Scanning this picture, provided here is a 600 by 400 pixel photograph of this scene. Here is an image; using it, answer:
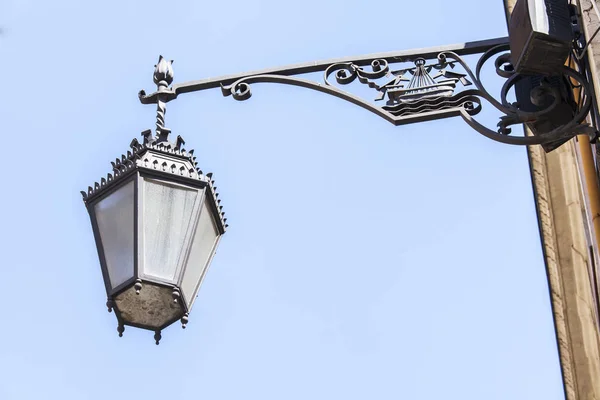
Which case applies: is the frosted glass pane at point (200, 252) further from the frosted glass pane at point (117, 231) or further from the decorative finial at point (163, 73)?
the decorative finial at point (163, 73)

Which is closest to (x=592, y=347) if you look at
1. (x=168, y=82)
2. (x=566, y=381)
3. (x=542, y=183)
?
(x=566, y=381)

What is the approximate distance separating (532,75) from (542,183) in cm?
813

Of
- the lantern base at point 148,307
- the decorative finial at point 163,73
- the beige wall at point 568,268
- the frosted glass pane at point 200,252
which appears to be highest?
the beige wall at point 568,268

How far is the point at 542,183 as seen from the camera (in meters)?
13.7

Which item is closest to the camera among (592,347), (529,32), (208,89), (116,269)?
(529,32)

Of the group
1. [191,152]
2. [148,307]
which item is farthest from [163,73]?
[148,307]

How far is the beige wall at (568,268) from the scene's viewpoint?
13.4m

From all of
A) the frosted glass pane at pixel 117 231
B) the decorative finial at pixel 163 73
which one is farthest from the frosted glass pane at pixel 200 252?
the decorative finial at pixel 163 73

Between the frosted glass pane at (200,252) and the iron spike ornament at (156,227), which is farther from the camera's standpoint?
the frosted glass pane at (200,252)

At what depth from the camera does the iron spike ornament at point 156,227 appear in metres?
5.75

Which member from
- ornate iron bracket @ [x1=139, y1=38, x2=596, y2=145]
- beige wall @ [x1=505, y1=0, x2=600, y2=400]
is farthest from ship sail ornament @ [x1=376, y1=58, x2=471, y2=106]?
beige wall @ [x1=505, y1=0, x2=600, y2=400]

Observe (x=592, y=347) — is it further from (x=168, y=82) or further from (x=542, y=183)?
(x=168, y=82)

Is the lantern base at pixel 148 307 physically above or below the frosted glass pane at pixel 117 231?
below

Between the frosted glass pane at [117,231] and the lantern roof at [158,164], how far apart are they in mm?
65
